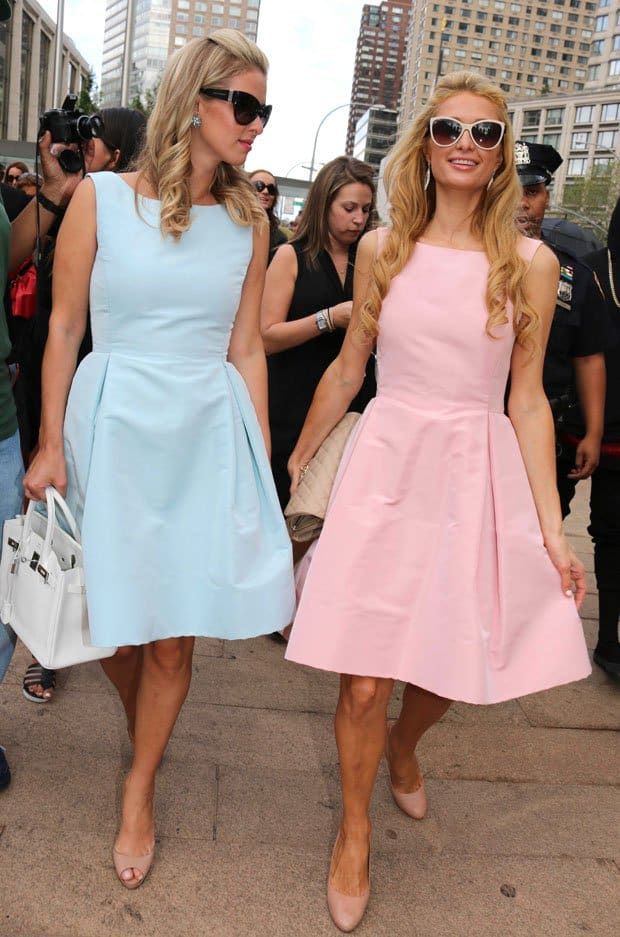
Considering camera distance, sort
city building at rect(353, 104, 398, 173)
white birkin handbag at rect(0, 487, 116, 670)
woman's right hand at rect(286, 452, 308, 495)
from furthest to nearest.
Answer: city building at rect(353, 104, 398, 173), woman's right hand at rect(286, 452, 308, 495), white birkin handbag at rect(0, 487, 116, 670)

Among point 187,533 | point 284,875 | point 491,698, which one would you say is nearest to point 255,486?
point 187,533

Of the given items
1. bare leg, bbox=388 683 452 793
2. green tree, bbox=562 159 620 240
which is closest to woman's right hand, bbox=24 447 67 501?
bare leg, bbox=388 683 452 793

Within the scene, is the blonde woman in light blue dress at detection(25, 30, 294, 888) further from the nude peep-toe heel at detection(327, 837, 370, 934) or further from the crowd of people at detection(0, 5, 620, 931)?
the nude peep-toe heel at detection(327, 837, 370, 934)

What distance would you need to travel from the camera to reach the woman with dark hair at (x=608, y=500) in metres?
4.06

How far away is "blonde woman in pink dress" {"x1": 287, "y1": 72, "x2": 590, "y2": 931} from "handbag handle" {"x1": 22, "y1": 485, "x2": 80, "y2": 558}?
0.65 metres

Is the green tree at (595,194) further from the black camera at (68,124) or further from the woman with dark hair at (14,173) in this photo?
the black camera at (68,124)

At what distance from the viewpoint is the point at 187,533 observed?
2473 millimetres

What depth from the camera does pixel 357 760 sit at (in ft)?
8.30

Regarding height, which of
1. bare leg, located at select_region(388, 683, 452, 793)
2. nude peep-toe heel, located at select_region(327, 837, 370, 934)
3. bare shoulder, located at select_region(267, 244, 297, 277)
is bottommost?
nude peep-toe heel, located at select_region(327, 837, 370, 934)

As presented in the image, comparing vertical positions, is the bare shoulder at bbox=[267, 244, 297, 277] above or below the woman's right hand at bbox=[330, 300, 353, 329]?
above

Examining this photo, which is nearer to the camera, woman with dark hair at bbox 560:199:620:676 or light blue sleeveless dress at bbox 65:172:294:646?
light blue sleeveless dress at bbox 65:172:294:646

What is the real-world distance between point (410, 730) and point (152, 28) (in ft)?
541

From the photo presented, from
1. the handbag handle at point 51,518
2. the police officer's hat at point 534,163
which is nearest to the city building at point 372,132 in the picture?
the police officer's hat at point 534,163

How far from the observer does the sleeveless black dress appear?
398cm
